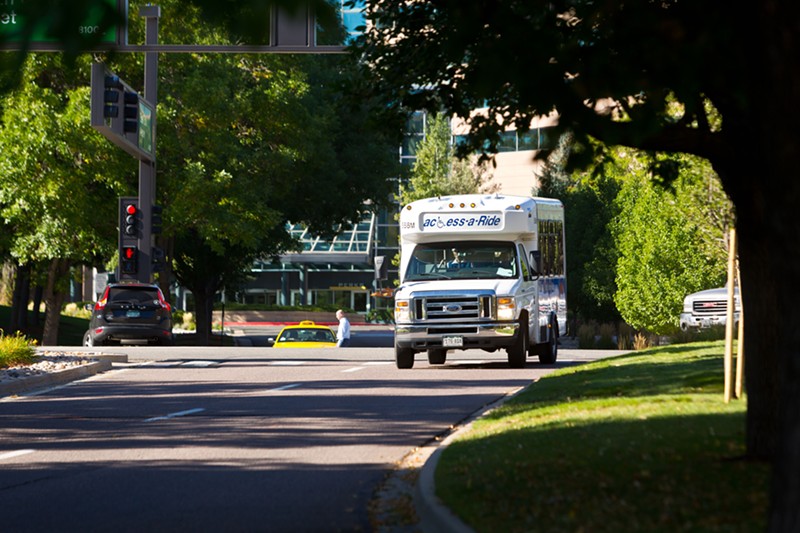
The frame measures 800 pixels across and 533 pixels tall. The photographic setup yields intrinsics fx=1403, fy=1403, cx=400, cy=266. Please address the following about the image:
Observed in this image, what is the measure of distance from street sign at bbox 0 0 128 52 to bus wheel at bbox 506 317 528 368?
20791 mm

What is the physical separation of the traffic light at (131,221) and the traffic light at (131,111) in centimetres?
301

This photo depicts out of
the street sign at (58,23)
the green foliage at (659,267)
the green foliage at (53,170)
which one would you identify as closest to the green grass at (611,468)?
the street sign at (58,23)

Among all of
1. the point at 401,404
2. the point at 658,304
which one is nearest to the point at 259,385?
the point at 401,404

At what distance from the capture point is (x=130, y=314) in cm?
3272

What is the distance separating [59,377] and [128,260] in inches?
356

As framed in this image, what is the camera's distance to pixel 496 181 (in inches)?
3469

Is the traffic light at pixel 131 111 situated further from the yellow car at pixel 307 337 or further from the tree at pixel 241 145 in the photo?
the yellow car at pixel 307 337

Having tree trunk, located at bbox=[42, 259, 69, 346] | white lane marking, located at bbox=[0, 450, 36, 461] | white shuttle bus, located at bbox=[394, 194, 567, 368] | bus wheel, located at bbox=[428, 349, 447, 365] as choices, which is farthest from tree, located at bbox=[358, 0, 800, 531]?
tree trunk, located at bbox=[42, 259, 69, 346]

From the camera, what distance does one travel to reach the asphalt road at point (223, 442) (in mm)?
9305

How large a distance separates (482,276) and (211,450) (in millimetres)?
13092

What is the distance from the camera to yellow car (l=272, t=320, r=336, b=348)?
40.1 meters

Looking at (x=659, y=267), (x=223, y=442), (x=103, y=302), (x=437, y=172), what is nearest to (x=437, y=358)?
(x=103, y=302)

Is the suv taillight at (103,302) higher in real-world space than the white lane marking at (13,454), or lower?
higher

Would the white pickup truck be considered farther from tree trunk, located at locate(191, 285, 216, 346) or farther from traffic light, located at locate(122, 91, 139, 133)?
tree trunk, located at locate(191, 285, 216, 346)
